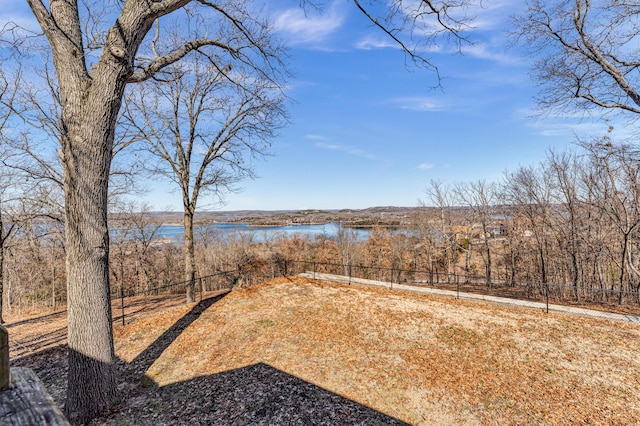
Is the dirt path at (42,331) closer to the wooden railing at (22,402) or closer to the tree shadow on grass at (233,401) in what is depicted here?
the tree shadow on grass at (233,401)

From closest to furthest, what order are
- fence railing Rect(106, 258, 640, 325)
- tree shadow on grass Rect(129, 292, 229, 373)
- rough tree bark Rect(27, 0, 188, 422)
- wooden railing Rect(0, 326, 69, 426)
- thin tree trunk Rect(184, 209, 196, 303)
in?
wooden railing Rect(0, 326, 69, 426) < rough tree bark Rect(27, 0, 188, 422) < tree shadow on grass Rect(129, 292, 229, 373) < thin tree trunk Rect(184, 209, 196, 303) < fence railing Rect(106, 258, 640, 325)

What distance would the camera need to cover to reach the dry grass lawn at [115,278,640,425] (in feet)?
14.5

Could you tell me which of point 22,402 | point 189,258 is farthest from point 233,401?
point 189,258

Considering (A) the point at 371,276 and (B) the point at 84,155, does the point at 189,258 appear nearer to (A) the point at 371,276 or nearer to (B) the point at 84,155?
(B) the point at 84,155

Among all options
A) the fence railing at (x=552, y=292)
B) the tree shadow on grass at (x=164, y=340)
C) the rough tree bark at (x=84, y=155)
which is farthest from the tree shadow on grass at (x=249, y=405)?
the fence railing at (x=552, y=292)

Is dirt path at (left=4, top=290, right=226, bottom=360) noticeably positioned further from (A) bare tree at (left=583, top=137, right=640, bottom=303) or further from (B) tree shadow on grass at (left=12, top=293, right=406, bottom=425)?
(A) bare tree at (left=583, top=137, right=640, bottom=303)

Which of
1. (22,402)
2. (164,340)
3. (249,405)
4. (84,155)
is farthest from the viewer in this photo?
(164,340)

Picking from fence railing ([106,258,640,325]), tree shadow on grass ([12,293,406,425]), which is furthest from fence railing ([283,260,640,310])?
tree shadow on grass ([12,293,406,425])

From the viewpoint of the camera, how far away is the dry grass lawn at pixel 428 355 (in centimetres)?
442

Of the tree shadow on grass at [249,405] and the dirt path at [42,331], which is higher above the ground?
the tree shadow on grass at [249,405]

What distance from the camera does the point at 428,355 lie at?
591cm

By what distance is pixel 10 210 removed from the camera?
33.3 ft

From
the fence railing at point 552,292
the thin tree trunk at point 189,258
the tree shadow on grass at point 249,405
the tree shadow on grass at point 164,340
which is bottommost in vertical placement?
the fence railing at point 552,292

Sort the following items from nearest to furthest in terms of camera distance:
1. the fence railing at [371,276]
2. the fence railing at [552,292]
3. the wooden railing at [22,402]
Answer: the wooden railing at [22,402], the fence railing at [371,276], the fence railing at [552,292]
